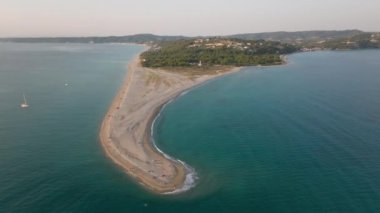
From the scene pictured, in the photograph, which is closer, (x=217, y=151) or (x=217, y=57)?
(x=217, y=151)

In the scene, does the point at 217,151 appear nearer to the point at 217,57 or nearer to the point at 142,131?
the point at 142,131

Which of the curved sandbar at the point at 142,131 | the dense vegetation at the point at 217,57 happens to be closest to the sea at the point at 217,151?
the curved sandbar at the point at 142,131

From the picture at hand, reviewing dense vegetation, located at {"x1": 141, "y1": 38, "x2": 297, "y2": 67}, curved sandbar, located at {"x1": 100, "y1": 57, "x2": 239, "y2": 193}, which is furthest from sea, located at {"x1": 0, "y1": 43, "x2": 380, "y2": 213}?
dense vegetation, located at {"x1": 141, "y1": 38, "x2": 297, "y2": 67}

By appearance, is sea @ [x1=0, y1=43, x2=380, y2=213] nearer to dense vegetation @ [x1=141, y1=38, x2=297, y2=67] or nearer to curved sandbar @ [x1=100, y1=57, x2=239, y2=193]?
curved sandbar @ [x1=100, y1=57, x2=239, y2=193]

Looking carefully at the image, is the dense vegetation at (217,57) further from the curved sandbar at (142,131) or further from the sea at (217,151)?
the sea at (217,151)

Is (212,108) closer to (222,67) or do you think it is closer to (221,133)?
(221,133)

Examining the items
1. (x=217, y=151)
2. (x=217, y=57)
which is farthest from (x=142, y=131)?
(x=217, y=57)
